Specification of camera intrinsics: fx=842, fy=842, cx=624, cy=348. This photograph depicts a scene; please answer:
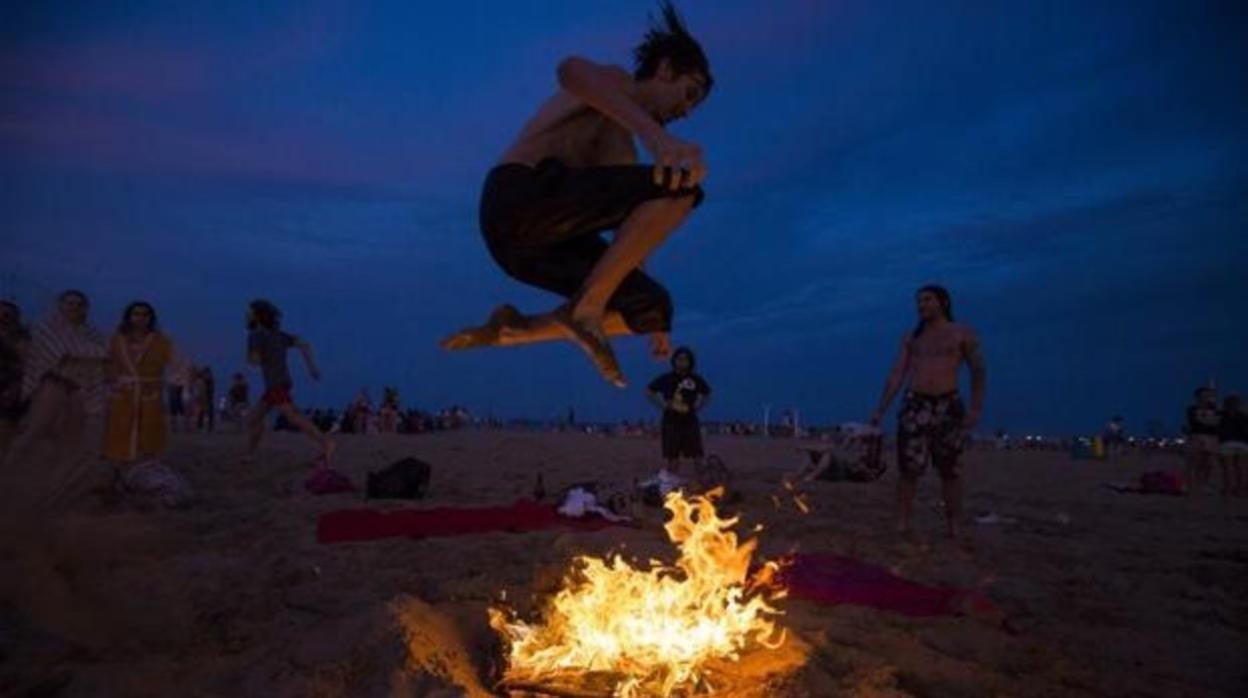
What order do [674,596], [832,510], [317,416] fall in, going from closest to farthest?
[674,596] < [832,510] < [317,416]

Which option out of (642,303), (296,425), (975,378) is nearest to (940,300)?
(975,378)

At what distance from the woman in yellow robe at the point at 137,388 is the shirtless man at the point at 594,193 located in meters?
5.32

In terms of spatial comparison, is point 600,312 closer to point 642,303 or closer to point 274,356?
point 642,303

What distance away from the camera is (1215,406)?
11508mm

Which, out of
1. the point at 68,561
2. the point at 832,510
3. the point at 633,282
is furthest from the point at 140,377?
the point at 832,510

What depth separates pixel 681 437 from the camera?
9.12 metres

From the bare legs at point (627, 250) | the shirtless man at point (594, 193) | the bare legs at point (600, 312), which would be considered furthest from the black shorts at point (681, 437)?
the bare legs at point (627, 250)

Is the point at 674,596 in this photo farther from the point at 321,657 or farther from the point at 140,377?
the point at 140,377

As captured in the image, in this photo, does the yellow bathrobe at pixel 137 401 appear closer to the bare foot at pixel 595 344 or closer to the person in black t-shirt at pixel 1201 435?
the bare foot at pixel 595 344

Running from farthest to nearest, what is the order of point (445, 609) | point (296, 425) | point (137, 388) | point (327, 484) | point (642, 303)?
point (296, 425)
point (327, 484)
point (137, 388)
point (445, 609)
point (642, 303)

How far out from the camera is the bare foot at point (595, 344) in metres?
3.36

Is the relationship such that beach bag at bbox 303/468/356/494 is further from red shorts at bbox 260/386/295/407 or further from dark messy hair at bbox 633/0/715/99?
dark messy hair at bbox 633/0/715/99

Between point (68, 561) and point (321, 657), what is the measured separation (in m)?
1.48

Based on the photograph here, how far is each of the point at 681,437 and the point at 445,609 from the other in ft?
17.9
